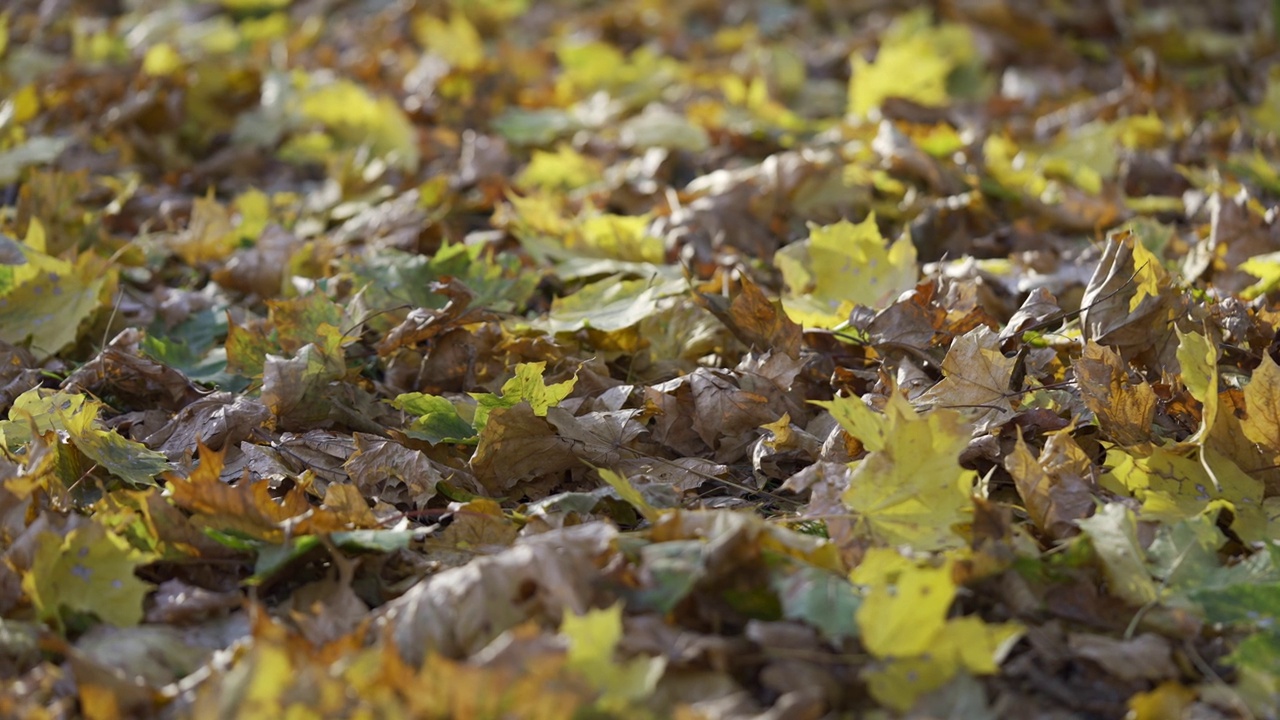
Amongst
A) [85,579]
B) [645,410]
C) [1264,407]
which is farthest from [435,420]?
[1264,407]

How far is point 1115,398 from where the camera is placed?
4.78 feet

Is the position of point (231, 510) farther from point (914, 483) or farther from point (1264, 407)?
point (1264, 407)

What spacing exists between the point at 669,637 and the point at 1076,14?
3.67 m

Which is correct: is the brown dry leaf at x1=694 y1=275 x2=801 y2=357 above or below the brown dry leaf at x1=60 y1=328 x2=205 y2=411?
below

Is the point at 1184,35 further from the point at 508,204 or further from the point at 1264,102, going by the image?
the point at 508,204

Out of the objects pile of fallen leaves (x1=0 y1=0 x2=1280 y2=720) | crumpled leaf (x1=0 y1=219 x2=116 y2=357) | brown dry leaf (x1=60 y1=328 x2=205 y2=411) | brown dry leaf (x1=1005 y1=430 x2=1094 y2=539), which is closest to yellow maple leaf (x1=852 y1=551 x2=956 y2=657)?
pile of fallen leaves (x1=0 y1=0 x2=1280 y2=720)

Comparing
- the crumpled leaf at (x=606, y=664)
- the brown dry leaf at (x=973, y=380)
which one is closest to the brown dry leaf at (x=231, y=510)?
the crumpled leaf at (x=606, y=664)

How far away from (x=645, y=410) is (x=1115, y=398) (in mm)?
635

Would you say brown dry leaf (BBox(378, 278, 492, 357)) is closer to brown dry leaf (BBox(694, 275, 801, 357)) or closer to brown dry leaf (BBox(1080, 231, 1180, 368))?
brown dry leaf (BBox(694, 275, 801, 357))

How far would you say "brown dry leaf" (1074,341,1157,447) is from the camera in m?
1.45

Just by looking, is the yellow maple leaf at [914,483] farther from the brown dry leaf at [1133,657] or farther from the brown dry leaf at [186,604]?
the brown dry leaf at [186,604]

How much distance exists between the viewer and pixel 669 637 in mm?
1160

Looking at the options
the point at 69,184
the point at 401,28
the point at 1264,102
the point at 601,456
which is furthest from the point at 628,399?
the point at 401,28

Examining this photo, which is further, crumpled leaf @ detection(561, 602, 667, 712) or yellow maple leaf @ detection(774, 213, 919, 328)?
yellow maple leaf @ detection(774, 213, 919, 328)
